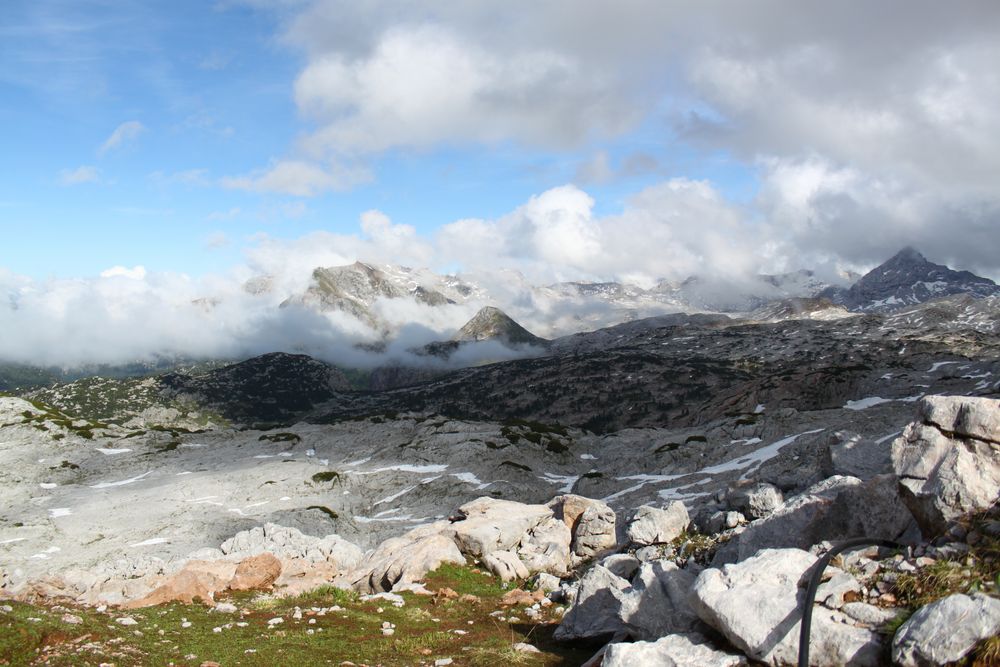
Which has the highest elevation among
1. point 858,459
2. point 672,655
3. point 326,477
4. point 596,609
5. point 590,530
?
point 858,459

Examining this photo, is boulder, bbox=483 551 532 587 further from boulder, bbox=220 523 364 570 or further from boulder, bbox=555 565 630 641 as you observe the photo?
boulder, bbox=555 565 630 641

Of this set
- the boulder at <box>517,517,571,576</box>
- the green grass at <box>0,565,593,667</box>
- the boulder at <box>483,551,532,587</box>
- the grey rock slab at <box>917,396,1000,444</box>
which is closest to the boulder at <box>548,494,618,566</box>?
the boulder at <box>517,517,571,576</box>

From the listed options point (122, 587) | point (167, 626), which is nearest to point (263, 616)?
point (167, 626)

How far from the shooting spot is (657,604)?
18.2 metres

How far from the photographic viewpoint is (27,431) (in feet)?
444

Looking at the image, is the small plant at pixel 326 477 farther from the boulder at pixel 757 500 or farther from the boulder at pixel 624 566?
the boulder at pixel 624 566

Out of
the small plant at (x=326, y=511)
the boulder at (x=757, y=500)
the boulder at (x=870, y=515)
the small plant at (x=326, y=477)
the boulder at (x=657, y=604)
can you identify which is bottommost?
the small plant at (x=326, y=511)

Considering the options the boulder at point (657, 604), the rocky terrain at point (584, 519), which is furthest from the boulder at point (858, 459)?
the boulder at point (657, 604)

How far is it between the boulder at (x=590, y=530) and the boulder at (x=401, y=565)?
9.47m

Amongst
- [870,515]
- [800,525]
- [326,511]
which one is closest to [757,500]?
[800,525]

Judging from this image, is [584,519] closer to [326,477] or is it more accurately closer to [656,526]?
[656,526]

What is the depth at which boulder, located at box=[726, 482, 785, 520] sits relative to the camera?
3303 cm

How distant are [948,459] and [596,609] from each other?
1227 centimetres

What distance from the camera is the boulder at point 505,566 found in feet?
128
